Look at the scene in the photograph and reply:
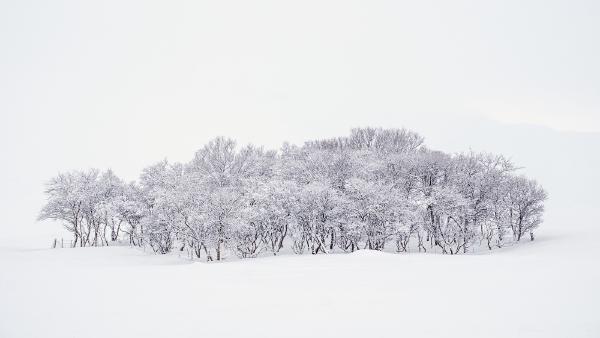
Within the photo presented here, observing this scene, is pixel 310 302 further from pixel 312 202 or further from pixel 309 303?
pixel 312 202

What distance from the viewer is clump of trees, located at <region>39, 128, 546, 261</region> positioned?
39281 mm

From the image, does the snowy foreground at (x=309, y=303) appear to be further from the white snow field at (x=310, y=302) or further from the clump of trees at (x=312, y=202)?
the clump of trees at (x=312, y=202)

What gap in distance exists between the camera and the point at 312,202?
40.0 m

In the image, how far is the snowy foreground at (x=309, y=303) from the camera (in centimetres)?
1023

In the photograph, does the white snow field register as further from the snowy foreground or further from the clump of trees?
the clump of trees

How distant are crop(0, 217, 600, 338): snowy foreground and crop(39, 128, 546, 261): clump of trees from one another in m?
17.6

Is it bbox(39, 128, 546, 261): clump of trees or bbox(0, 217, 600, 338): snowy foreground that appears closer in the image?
bbox(0, 217, 600, 338): snowy foreground

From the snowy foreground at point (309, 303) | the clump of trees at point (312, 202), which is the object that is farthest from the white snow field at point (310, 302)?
the clump of trees at point (312, 202)

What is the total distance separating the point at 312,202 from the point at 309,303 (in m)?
26.8

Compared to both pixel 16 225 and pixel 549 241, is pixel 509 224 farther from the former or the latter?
pixel 16 225

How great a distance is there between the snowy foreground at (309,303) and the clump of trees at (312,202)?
17.6 m

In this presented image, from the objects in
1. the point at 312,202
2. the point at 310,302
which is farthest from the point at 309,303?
the point at 312,202

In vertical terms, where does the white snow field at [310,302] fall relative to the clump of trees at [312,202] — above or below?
below

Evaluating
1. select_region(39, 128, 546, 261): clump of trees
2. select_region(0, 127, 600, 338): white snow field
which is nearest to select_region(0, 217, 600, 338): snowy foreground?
select_region(0, 127, 600, 338): white snow field
